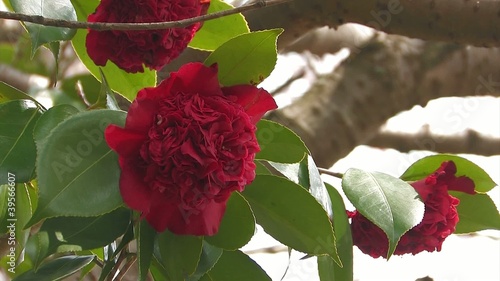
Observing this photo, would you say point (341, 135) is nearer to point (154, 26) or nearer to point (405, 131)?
point (405, 131)

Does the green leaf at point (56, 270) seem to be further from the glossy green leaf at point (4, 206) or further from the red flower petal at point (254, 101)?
the red flower petal at point (254, 101)

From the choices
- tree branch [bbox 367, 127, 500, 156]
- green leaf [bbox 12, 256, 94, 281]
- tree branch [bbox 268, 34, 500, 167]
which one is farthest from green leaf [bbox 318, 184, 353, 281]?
tree branch [bbox 367, 127, 500, 156]

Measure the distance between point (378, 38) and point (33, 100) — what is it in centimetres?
86

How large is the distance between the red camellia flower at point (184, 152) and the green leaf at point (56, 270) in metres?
0.14

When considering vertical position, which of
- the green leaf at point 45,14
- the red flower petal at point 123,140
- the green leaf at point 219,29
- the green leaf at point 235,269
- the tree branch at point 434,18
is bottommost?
the green leaf at point 235,269

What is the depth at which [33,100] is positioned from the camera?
58 centimetres

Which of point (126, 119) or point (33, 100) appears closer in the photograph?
point (126, 119)

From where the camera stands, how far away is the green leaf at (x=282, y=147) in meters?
0.55

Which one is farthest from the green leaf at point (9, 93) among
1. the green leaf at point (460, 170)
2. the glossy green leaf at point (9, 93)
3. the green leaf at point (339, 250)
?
the green leaf at point (460, 170)

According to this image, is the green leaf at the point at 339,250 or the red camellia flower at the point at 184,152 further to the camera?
the green leaf at the point at 339,250

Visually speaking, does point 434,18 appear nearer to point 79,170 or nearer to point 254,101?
point 254,101

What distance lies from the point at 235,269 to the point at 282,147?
0.11m

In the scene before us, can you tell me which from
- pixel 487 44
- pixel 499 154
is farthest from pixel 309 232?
pixel 499 154

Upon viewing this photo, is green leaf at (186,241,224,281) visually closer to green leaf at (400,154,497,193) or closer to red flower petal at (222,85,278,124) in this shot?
red flower petal at (222,85,278,124)
